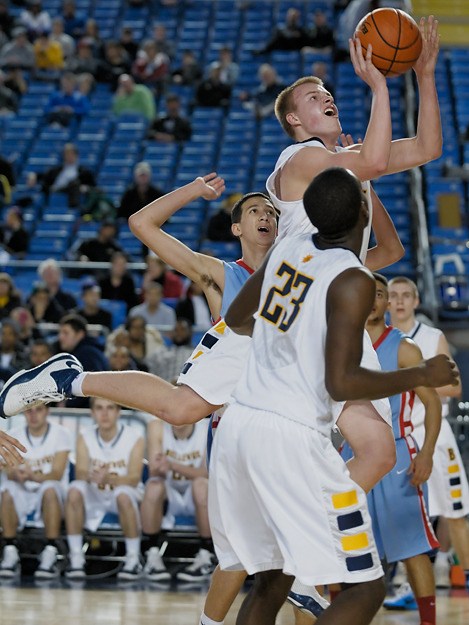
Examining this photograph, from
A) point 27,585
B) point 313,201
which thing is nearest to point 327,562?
point 313,201

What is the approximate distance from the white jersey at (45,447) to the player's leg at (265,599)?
4978mm

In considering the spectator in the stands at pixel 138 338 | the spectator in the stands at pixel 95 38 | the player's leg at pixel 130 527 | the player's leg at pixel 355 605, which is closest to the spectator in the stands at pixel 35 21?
the spectator in the stands at pixel 95 38

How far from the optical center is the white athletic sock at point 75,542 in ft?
28.3

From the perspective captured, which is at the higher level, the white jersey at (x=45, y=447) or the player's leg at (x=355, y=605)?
the player's leg at (x=355, y=605)

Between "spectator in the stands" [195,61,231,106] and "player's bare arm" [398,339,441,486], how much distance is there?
38.6 ft

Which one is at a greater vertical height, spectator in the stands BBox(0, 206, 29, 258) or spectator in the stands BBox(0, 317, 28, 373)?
spectator in the stands BBox(0, 317, 28, 373)

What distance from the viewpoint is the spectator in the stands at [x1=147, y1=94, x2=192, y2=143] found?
16.5 metres

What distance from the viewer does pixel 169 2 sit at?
66.3 ft

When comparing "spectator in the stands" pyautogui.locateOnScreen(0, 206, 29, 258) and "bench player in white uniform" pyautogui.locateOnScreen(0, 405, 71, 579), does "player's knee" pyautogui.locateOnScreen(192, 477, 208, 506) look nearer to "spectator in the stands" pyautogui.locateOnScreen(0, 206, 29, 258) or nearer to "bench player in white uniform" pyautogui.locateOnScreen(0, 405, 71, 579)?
"bench player in white uniform" pyautogui.locateOnScreen(0, 405, 71, 579)

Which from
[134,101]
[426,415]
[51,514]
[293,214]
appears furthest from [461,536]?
[134,101]

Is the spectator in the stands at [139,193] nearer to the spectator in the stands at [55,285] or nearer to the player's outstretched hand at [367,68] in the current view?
the spectator in the stands at [55,285]

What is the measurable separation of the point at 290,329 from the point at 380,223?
68.5 inches

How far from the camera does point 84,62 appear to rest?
18125mm

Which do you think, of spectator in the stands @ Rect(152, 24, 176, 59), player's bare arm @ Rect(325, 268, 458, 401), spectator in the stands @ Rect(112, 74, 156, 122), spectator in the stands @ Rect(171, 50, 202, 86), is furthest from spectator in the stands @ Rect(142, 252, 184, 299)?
player's bare arm @ Rect(325, 268, 458, 401)
